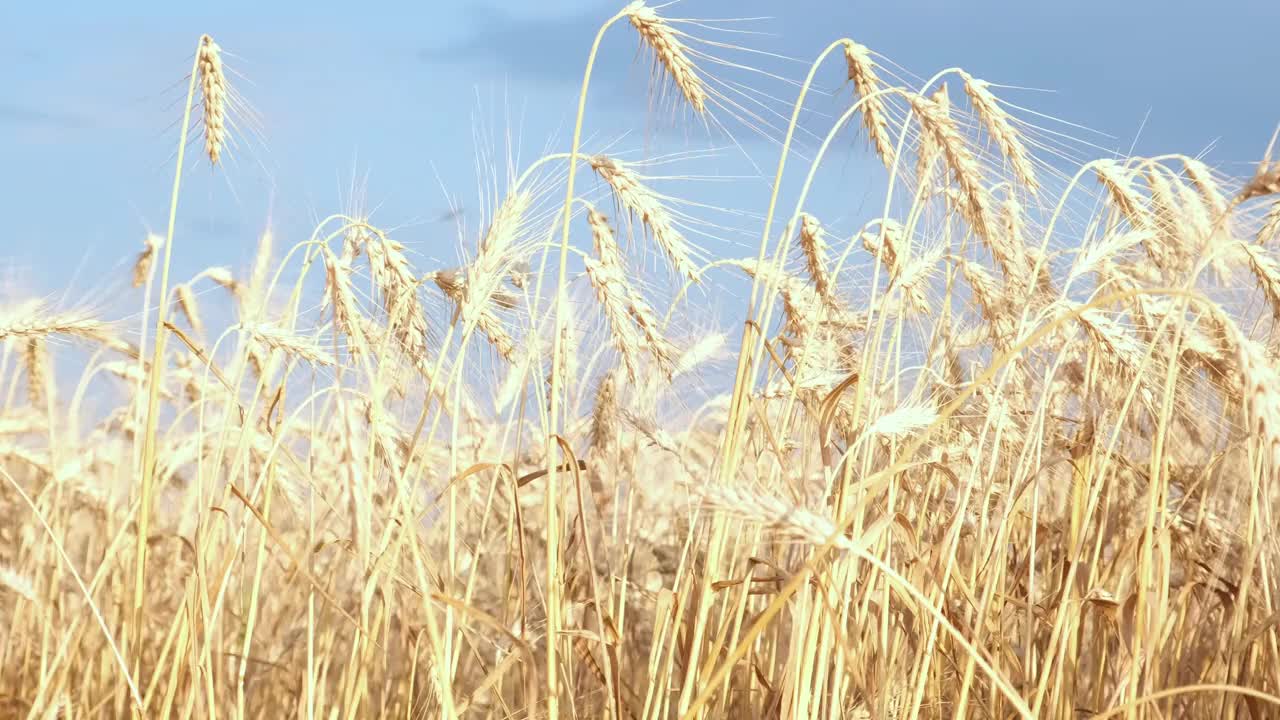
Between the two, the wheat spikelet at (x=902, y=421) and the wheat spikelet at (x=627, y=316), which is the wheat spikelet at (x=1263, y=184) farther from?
the wheat spikelet at (x=627, y=316)

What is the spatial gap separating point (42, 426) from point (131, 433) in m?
0.25

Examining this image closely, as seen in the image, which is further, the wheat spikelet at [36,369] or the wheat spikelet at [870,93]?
the wheat spikelet at [36,369]

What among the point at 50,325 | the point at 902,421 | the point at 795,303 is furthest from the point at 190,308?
the point at 902,421

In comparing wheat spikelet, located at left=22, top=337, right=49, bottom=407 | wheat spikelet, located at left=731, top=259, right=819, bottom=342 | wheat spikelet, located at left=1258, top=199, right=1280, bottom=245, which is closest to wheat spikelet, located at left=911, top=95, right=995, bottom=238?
wheat spikelet, located at left=731, top=259, right=819, bottom=342

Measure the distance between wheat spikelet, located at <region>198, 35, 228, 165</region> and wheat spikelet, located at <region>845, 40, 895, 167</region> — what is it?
107 centimetres

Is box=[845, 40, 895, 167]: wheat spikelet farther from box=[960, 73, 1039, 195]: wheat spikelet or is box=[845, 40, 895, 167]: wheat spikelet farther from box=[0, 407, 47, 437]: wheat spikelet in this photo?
box=[0, 407, 47, 437]: wheat spikelet

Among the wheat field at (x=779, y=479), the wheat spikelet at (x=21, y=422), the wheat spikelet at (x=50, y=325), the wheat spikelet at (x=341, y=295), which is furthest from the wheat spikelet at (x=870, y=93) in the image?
the wheat spikelet at (x=21, y=422)

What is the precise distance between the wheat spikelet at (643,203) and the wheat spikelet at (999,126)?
742mm

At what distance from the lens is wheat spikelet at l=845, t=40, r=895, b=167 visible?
1929 millimetres

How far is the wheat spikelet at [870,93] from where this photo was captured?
1.93 meters

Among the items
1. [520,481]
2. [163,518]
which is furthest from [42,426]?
[520,481]

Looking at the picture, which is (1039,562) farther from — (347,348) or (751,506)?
(751,506)

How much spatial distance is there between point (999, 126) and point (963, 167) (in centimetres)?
21

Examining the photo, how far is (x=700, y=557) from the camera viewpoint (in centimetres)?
270
